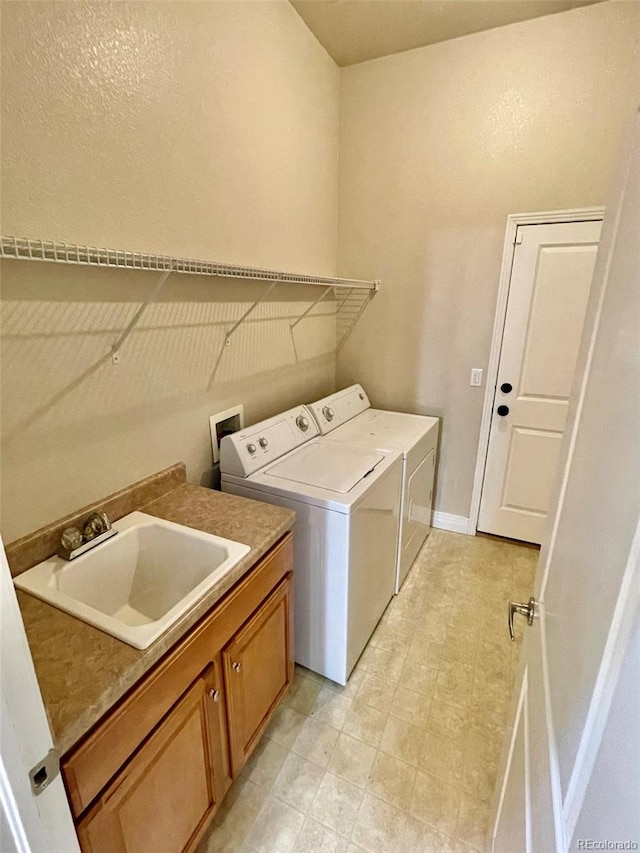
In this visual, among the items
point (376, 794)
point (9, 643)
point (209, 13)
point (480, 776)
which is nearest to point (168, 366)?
point (9, 643)

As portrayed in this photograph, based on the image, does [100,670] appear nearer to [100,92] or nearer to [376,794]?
[376,794]

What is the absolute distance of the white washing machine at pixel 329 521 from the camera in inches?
63.1

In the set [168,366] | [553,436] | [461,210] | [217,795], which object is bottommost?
[217,795]

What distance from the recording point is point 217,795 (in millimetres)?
1236

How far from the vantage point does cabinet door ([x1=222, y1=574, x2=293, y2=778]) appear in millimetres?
1245

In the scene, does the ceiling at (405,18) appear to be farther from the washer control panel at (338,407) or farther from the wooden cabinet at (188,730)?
the wooden cabinet at (188,730)

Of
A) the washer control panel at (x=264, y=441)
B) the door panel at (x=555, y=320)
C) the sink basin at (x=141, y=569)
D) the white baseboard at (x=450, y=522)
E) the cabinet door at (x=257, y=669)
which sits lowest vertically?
the white baseboard at (x=450, y=522)

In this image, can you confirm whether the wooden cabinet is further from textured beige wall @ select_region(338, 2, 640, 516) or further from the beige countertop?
textured beige wall @ select_region(338, 2, 640, 516)

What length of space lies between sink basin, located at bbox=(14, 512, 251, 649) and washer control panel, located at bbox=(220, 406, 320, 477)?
0.44 meters

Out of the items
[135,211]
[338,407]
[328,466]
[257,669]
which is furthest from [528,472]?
[135,211]

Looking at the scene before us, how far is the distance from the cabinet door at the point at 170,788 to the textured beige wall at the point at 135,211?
68 centimetres

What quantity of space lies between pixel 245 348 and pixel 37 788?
67.2 inches

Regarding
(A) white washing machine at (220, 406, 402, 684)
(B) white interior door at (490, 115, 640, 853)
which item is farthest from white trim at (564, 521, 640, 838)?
(A) white washing machine at (220, 406, 402, 684)

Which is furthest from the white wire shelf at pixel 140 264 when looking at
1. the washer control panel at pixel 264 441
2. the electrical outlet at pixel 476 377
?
the electrical outlet at pixel 476 377
